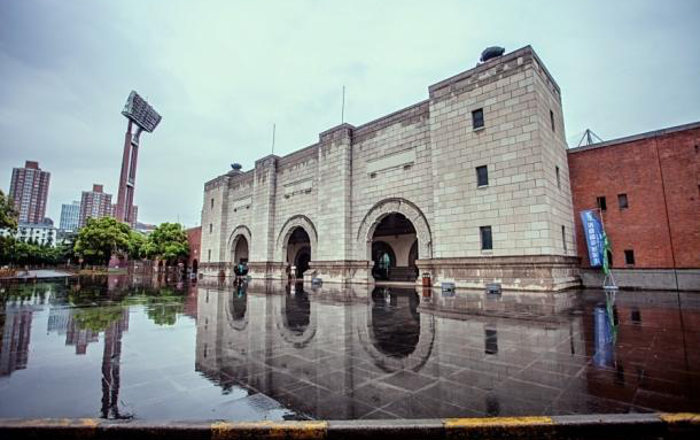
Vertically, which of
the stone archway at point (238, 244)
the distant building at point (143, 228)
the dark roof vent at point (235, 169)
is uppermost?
the distant building at point (143, 228)

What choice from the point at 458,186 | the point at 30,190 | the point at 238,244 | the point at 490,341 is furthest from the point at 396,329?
the point at 30,190

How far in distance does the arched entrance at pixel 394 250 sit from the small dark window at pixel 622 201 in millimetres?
10331

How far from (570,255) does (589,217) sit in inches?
84.1

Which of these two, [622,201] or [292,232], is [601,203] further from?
[292,232]

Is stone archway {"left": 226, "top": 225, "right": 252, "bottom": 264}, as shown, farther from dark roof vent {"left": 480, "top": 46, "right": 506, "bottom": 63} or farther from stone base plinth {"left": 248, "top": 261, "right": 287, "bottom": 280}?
dark roof vent {"left": 480, "top": 46, "right": 506, "bottom": 63}

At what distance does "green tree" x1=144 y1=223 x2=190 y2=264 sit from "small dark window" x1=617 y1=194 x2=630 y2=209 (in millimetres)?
41002

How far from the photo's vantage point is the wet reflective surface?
2.55m

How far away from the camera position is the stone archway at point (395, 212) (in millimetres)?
15086

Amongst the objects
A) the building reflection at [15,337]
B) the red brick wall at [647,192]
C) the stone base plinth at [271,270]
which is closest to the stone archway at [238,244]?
the stone base plinth at [271,270]

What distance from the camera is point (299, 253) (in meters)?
27.8

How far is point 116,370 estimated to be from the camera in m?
3.51

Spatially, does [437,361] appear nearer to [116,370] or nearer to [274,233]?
[116,370]

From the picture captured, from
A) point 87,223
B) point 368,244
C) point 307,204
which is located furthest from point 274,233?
point 87,223

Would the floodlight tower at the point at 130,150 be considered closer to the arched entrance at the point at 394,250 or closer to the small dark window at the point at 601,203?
the arched entrance at the point at 394,250
